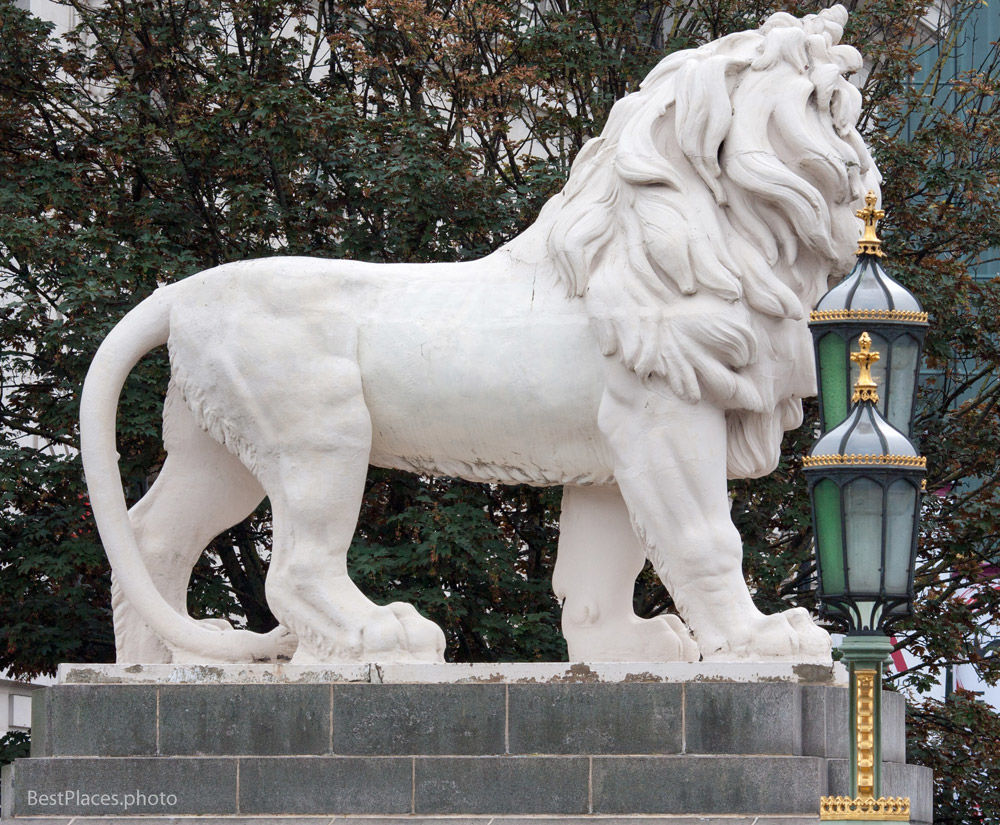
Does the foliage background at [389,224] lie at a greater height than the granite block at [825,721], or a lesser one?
greater

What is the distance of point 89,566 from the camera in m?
13.8

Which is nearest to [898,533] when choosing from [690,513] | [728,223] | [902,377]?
[902,377]

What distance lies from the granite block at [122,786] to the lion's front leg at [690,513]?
1967mm

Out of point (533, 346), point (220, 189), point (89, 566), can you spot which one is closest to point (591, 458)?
point (533, 346)

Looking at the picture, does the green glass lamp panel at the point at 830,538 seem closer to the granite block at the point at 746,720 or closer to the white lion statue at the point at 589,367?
the granite block at the point at 746,720

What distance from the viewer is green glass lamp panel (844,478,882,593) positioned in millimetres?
6348

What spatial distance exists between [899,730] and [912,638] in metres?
5.69

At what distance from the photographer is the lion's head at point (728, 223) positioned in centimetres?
843

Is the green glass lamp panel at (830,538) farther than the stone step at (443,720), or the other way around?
the stone step at (443,720)

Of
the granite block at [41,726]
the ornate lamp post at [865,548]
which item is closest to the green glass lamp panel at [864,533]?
the ornate lamp post at [865,548]

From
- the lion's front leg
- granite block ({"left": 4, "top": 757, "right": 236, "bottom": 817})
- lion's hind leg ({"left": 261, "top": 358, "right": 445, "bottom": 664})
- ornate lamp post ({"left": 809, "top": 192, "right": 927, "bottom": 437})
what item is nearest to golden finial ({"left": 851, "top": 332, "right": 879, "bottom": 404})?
ornate lamp post ({"left": 809, "top": 192, "right": 927, "bottom": 437})

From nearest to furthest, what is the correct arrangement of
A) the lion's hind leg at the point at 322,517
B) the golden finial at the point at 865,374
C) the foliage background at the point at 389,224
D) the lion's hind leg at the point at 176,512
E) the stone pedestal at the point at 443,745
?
the golden finial at the point at 865,374 → the stone pedestal at the point at 443,745 → the lion's hind leg at the point at 322,517 → the lion's hind leg at the point at 176,512 → the foliage background at the point at 389,224

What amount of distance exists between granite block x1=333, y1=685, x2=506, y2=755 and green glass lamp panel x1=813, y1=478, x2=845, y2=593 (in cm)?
213

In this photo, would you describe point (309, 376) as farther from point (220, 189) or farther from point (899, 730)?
point (220, 189)
